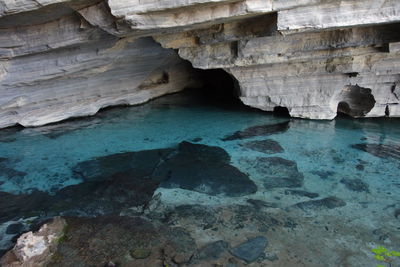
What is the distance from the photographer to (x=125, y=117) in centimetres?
946

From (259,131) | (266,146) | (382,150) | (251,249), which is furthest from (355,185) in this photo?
(259,131)

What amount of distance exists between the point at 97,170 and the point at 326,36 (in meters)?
5.76

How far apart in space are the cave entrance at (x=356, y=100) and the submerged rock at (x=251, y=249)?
19.6 ft

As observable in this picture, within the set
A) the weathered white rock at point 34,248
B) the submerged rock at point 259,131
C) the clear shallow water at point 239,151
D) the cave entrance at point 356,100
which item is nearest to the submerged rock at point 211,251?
the clear shallow water at point 239,151

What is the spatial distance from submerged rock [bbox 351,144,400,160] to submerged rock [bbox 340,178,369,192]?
1.47m

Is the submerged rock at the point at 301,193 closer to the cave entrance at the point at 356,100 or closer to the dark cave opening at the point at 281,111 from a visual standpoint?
the dark cave opening at the point at 281,111

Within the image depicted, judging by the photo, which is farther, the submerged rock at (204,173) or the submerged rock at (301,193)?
the submerged rock at (204,173)

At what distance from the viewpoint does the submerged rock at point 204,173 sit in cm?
533

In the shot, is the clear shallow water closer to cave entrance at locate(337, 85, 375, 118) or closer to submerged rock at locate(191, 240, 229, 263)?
cave entrance at locate(337, 85, 375, 118)

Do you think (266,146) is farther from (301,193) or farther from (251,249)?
(251,249)

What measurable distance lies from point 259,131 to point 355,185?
9.95 ft

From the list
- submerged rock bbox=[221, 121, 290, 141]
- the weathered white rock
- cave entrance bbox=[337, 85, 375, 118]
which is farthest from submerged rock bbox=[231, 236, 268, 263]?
cave entrance bbox=[337, 85, 375, 118]

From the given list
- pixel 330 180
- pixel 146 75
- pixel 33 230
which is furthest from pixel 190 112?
pixel 33 230

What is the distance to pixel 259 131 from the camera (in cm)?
800
